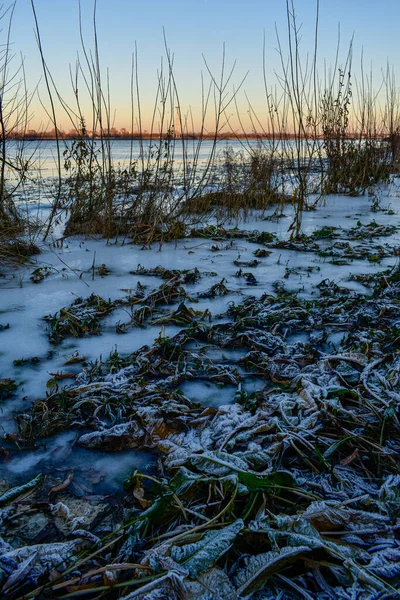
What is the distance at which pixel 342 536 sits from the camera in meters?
1.02

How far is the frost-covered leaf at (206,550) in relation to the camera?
91 cm

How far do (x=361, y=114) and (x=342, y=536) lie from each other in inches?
287

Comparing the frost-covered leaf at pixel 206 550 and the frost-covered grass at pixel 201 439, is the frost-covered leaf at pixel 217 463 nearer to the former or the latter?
the frost-covered grass at pixel 201 439

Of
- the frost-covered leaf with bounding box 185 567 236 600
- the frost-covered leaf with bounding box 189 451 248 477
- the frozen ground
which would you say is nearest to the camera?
the frost-covered leaf with bounding box 185 567 236 600

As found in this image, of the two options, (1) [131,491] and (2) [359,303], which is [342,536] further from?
(2) [359,303]

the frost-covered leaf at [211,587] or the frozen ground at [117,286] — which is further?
the frozen ground at [117,286]

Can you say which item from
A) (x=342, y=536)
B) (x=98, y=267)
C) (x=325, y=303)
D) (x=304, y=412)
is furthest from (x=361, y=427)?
(x=98, y=267)

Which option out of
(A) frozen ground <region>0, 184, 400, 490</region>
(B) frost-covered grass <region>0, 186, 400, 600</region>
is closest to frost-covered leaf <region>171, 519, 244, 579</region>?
(B) frost-covered grass <region>0, 186, 400, 600</region>

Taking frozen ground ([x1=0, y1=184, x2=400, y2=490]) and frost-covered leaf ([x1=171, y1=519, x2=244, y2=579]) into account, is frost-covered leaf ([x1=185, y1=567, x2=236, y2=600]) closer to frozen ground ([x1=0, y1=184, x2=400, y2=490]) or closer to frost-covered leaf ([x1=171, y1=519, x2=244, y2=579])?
frost-covered leaf ([x1=171, y1=519, x2=244, y2=579])

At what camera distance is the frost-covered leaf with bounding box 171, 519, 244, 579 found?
0.91 metres

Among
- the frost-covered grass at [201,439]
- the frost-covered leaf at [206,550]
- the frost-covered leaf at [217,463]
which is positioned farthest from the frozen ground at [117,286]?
the frost-covered leaf at [206,550]

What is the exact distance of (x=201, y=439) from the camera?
142cm

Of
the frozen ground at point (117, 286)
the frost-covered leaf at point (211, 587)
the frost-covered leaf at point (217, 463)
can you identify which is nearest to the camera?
the frost-covered leaf at point (211, 587)

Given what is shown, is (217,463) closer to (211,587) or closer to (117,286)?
(211,587)
